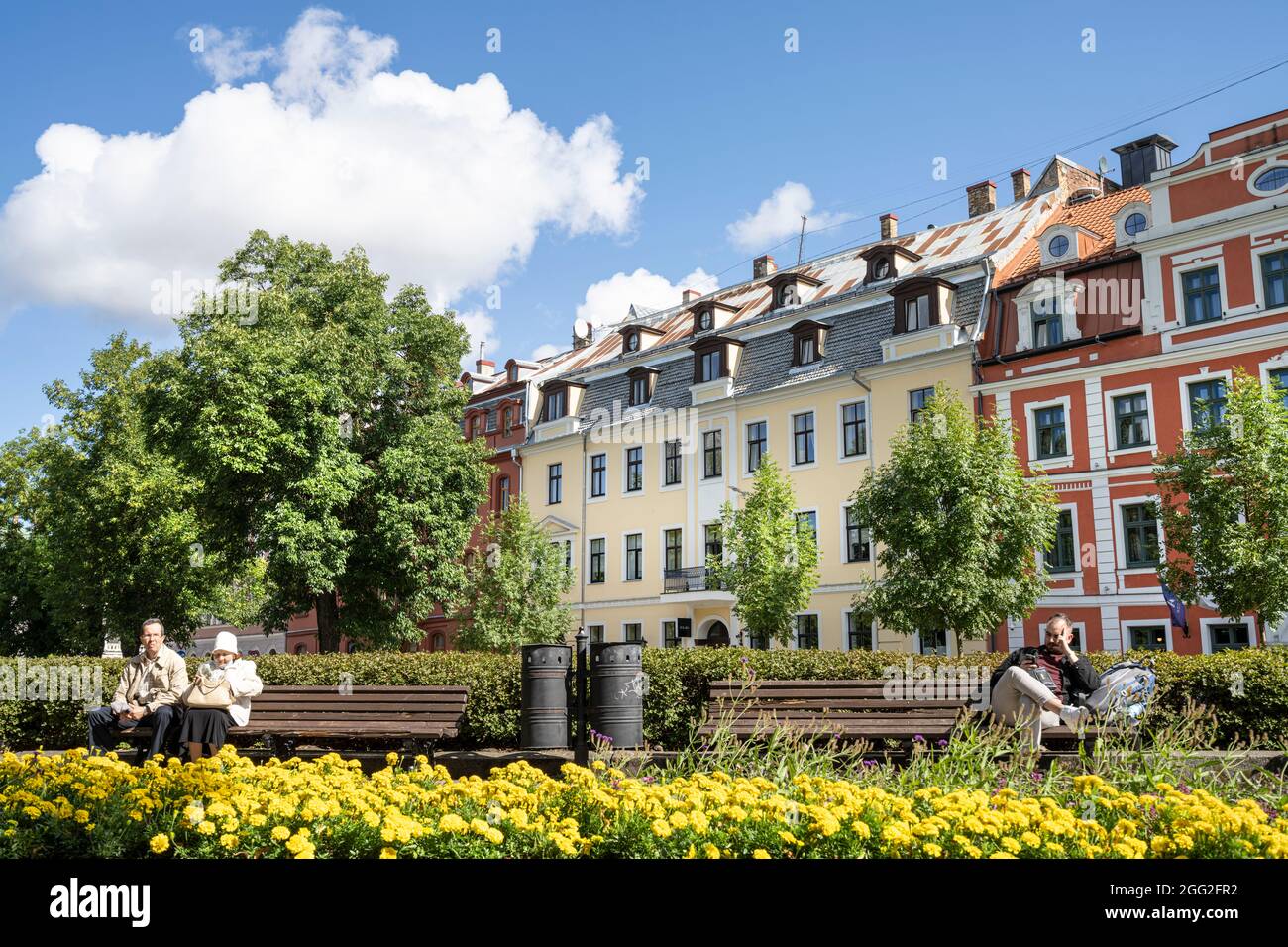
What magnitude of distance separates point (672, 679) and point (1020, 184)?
3073cm

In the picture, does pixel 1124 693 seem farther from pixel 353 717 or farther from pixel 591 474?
pixel 591 474

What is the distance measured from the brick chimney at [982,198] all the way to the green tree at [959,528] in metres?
15.3

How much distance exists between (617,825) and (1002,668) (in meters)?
4.85

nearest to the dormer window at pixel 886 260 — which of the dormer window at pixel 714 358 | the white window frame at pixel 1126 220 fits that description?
the dormer window at pixel 714 358

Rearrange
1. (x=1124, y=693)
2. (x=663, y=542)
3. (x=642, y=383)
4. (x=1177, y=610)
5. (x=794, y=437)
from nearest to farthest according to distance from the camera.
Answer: (x=1124, y=693), (x=1177, y=610), (x=794, y=437), (x=663, y=542), (x=642, y=383)

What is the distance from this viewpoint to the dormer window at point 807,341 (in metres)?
35.6

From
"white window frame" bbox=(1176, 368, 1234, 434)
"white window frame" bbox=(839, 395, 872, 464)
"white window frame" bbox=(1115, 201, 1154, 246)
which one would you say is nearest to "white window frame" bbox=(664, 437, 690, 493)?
"white window frame" bbox=(839, 395, 872, 464)

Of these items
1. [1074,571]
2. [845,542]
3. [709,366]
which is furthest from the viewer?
[709,366]

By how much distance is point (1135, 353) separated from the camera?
93.1ft

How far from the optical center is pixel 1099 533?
28.4 metres

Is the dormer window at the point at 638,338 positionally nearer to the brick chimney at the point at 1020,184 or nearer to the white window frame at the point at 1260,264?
the brick chimney at the point at 1020,184

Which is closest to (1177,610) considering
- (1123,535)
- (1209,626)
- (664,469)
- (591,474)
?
(1209,626)

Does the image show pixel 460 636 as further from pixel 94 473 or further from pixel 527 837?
pixel 527 837
